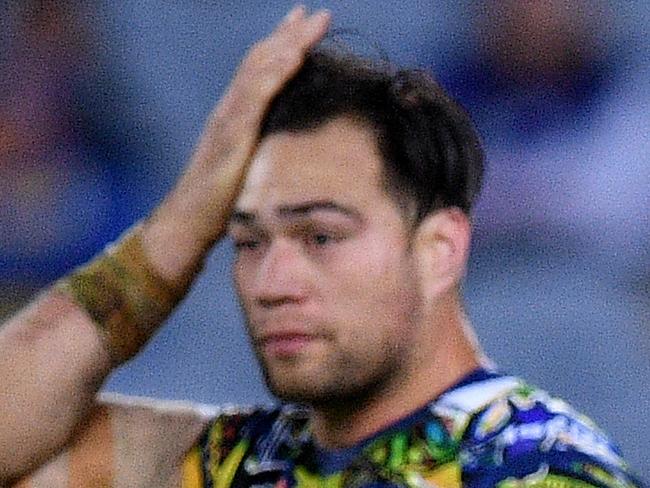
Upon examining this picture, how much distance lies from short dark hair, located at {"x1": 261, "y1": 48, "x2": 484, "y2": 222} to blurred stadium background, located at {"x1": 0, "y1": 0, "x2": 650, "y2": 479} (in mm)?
373

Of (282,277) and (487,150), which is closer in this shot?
(282,277)

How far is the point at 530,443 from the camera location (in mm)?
1088

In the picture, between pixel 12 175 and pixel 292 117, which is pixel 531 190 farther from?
A: pixel 12 175

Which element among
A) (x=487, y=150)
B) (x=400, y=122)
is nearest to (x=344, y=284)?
(x=400, y=122)

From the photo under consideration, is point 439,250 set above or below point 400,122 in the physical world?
below

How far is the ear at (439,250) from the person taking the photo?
120 centimetres

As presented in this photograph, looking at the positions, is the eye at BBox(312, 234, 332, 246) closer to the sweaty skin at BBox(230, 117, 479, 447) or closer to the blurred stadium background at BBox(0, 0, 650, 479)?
the sweaty skin at BBox(230, 117, 479, 447)

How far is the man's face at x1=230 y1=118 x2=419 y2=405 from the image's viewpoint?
3.77ft

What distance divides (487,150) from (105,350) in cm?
56

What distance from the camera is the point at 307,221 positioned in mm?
1174

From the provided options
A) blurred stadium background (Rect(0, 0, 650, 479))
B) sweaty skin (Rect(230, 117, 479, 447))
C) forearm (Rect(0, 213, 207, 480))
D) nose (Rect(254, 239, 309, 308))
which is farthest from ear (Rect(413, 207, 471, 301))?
blurred stadium background (Rect(0, 0, 650, 479))

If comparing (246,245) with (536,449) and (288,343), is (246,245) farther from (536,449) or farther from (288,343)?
(536,449)

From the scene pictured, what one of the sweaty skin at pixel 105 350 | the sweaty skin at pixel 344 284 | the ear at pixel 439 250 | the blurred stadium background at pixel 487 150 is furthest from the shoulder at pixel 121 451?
the blurred stadium background at pixel 487 150

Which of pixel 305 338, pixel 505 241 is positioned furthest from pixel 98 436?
pixel 505 241
